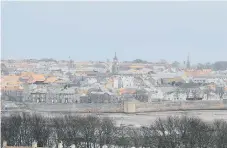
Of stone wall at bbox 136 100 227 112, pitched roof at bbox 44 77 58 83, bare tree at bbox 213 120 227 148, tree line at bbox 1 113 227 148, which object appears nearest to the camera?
bare tree at bbox 213 120 227 148

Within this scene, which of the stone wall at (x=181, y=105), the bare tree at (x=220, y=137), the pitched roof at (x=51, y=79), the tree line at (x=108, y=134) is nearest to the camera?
the bare tree at (x=220, y=137)

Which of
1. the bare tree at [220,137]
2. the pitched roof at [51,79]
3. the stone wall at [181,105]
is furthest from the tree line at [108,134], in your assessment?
the pitched roof at [51,79]

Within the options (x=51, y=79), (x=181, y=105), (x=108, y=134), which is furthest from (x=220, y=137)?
(x=51, y=79)

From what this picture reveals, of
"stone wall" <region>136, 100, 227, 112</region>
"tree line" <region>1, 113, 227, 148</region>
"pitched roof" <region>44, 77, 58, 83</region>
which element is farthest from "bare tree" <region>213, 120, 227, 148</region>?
"pitched roof" <region>44, 77, 58, 83</region>

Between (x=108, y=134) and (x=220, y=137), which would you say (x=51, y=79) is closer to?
(x=108, y=134)

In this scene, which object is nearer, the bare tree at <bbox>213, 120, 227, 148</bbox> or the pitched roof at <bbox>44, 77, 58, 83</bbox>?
the bare tree at <bbox>213, 120, 227, 148</bbox>

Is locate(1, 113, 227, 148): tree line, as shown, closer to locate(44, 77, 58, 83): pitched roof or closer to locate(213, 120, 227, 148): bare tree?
locate(213, 120, 227, 148): bare tree

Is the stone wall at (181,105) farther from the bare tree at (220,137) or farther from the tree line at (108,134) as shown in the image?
the bare tree at (220,137)

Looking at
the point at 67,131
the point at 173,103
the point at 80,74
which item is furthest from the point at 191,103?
the point at 80,74

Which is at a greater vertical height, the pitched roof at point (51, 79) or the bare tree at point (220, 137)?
the bare tree at point (220, 137)

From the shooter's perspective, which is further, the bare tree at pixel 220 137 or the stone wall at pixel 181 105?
the stone wall at pixel 181 105
